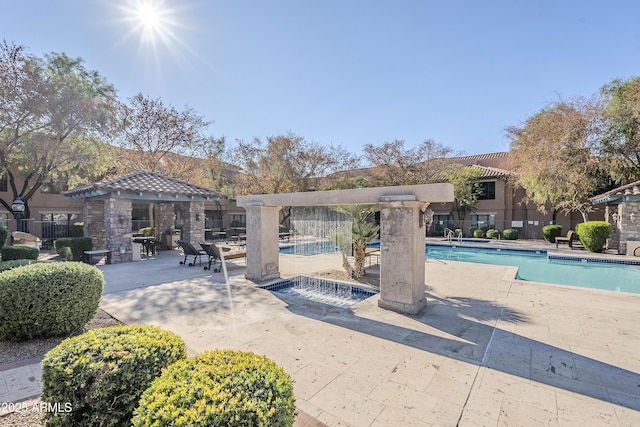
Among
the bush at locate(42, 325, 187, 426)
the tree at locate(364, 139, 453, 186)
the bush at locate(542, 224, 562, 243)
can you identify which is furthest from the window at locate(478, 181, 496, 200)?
the bush at locate(42, 325, 187, 426)

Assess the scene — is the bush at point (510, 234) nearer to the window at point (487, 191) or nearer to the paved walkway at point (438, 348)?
the window at point (487, 191)

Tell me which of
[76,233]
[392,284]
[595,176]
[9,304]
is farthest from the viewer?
[76,233]

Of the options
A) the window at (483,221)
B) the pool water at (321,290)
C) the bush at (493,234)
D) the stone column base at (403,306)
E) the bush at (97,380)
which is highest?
the window at (483,221)

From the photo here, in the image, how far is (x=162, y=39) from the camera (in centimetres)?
921

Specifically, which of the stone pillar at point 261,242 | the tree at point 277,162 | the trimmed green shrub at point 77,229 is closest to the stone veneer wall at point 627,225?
the stone pillar at point 261,242

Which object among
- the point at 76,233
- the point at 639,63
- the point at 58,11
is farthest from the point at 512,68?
the point at 76,233

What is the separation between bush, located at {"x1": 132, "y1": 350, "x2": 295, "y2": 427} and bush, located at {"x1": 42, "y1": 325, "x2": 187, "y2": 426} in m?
0.40

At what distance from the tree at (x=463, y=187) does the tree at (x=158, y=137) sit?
64.1 feet

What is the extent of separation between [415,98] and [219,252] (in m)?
11.1

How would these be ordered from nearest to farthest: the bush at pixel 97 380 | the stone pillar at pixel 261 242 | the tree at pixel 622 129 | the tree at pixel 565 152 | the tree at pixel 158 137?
1. the bush at pixel 97 380
2. the stone pillar at pixel 261 242
3. the tree at pixel 622 129
4. the tree at pixel 565 152
5. the tree at pixel 158 137

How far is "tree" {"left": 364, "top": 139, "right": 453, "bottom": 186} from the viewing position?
24.1m

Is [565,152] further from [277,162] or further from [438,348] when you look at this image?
[277,162]

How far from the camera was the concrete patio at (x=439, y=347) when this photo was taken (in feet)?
9.95

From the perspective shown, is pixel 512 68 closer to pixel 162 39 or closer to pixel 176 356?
pixel 162 39
